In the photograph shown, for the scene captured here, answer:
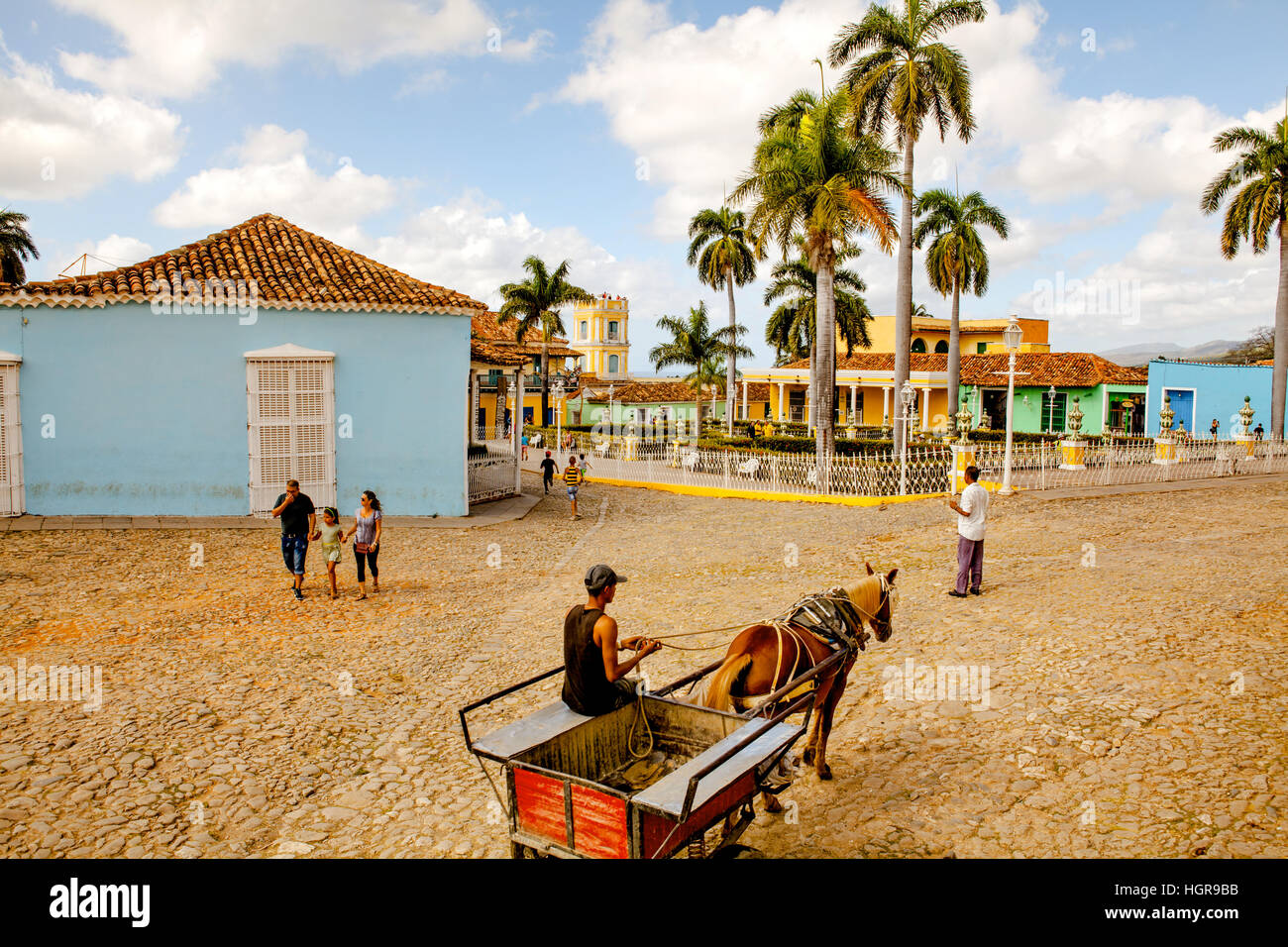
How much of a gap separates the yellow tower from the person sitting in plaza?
64.8m

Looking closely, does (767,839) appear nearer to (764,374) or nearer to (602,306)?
(764,374)

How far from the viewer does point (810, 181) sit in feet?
72.2

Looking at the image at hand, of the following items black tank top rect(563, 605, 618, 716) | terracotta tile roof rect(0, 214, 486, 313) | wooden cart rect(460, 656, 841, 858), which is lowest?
wooden cart rect(460, 656, 841, 858)

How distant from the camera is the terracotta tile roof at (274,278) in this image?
48.0 feet

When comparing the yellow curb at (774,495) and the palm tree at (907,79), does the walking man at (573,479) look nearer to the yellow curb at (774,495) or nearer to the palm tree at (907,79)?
the yellow curb at (774,495)

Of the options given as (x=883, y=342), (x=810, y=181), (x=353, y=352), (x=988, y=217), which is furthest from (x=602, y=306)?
(x=353, y=352)

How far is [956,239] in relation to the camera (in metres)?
33.4

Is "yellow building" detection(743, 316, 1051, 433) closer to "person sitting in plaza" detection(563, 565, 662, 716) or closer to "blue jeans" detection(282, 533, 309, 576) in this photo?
"blue jeans" detection(282, 533, 309, 576)

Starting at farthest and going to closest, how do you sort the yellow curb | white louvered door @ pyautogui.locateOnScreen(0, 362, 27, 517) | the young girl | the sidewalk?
1. the yellow curb
2. white louvered door @ pyautogui.locateOnScreen(0, 362, 27, 517)
3. the sidewalk
4. the young girl

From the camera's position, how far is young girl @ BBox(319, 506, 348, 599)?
9.63 metres

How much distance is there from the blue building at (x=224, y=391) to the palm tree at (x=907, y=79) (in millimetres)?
13960

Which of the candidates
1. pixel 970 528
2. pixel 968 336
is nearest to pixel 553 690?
pixel 970 528

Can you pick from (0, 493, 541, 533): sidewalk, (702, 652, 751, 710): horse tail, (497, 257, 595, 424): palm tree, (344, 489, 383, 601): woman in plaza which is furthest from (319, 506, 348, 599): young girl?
(497, 257, 595, 424): palm tree

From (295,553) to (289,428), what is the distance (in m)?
6.04
